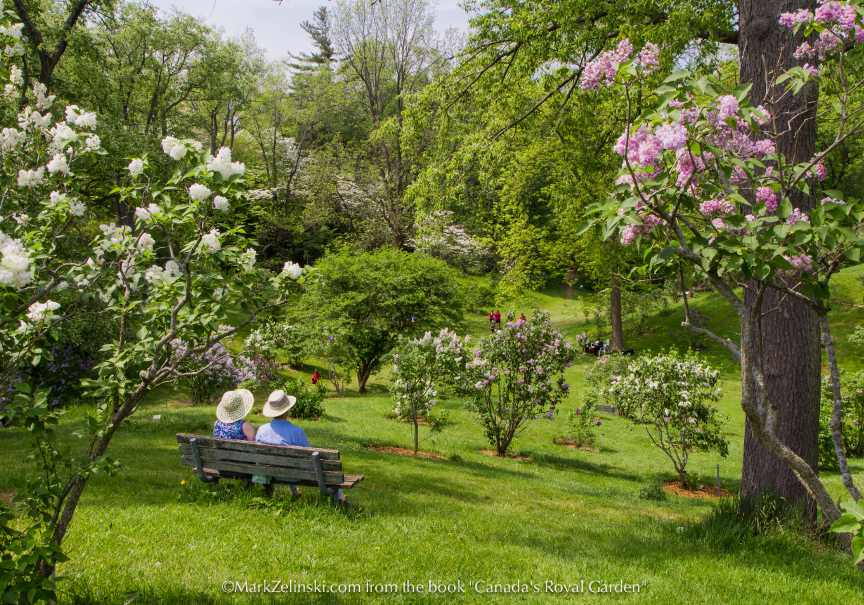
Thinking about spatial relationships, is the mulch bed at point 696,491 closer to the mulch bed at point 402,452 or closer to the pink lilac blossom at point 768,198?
the mulch bed at point 402,452

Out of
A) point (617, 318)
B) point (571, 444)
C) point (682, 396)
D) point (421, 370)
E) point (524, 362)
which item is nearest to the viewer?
point (682, 396)

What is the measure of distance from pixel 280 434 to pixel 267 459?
0.66 meters

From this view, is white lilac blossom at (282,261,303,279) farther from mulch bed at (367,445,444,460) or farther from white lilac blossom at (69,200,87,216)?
mulch bed at (367,445,444,460)

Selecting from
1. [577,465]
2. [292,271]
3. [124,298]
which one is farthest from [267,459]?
[577,465]

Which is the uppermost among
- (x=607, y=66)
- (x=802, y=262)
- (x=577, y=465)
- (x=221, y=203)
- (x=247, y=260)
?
(x=607, y=66)

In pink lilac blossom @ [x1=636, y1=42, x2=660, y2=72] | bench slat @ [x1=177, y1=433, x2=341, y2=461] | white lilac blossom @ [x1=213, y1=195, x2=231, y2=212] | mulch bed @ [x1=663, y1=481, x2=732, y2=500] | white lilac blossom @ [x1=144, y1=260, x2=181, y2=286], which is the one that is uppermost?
pink lilac blossom @ [x1=636, y1=42, x2=660, y2=72]

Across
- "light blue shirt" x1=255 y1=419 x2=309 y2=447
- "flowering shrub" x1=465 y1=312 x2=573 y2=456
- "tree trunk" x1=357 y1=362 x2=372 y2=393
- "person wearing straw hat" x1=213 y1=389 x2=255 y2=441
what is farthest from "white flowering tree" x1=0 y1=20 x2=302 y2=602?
"tree trunk" x1=357 y1=362 x2=372 y2=393

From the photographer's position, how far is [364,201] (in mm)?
38125

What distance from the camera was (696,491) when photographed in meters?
11.8

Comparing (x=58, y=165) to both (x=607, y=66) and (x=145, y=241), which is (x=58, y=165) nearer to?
(x=145, y=241)

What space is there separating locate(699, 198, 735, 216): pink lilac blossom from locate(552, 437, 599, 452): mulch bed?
12.3 m

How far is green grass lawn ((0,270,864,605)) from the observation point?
466 cm

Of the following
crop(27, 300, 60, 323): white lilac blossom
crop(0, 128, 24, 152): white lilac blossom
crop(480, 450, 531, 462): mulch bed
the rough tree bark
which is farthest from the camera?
crop(480, 450, 531, 462): mulch bed

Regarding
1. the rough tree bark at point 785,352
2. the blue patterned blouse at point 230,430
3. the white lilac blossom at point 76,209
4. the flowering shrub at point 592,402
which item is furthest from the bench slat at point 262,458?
the flowering shrub at point 592,402
